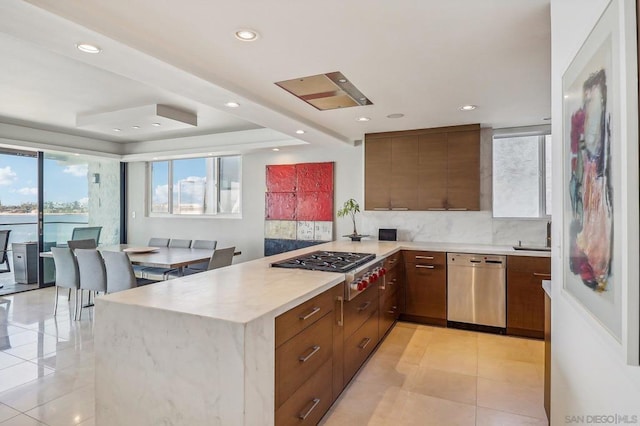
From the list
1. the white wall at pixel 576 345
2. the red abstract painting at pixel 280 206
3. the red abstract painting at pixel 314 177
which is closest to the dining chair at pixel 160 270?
the red abstract painting at pixel 280 206

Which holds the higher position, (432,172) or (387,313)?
(432,172)

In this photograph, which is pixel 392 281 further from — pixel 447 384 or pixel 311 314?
pixel 311 314

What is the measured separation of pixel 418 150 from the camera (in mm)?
4504

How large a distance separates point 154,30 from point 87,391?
2.49 m

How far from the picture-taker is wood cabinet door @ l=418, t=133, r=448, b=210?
439 cm

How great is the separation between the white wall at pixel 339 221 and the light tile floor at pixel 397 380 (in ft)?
4.20

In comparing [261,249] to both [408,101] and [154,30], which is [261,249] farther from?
[154,30]

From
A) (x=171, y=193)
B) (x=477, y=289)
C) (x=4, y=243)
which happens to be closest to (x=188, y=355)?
(x=477, y=289)

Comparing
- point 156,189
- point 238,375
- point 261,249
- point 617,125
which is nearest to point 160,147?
point 156,189

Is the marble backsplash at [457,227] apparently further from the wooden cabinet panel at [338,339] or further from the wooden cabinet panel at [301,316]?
the wooden cabinet panel at [301,316]

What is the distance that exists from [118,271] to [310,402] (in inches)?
111

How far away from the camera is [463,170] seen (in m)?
4.30

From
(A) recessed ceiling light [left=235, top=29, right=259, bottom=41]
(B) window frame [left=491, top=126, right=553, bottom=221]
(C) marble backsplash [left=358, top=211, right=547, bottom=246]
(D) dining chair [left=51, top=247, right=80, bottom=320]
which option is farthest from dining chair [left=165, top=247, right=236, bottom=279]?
(B) window frame [left=491, top=126, right=553, bottom=221]

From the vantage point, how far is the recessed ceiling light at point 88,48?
79.3 inches
